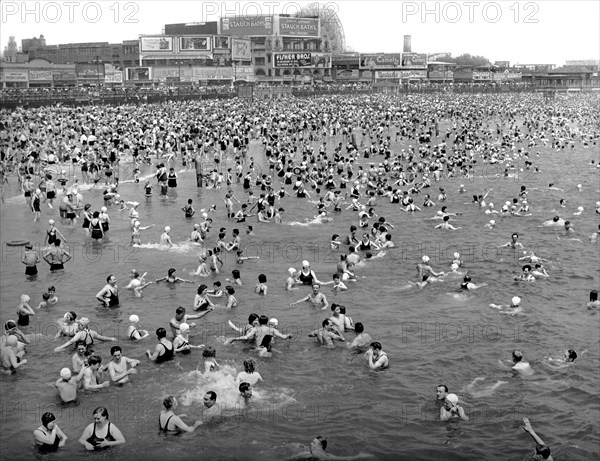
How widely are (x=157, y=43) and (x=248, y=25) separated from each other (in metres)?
21.2

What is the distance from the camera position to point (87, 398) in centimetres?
1044

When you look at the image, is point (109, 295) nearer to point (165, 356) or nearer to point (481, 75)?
point (165, 356)

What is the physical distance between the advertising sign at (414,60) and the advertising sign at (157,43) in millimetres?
39262

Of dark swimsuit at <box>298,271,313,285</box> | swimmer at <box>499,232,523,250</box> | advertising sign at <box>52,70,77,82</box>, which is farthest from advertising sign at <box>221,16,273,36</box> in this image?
dark swimsuit at <box>298,271,313,285</box>

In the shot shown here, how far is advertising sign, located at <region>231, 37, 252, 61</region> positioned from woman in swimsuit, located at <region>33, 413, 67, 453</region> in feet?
282

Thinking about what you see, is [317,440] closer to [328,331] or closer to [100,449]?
[100,449]

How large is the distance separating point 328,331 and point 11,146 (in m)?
26.9

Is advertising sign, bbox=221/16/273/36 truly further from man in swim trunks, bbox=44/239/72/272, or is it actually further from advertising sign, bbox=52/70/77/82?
man in swim trunks, bbox=44/239/72/272

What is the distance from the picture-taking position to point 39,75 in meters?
70.4

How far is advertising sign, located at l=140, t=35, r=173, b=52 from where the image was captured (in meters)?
87.2

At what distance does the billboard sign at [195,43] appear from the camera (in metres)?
87.8

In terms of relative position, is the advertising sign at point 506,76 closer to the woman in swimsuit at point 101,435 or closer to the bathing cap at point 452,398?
the bathing cap at point 452,398

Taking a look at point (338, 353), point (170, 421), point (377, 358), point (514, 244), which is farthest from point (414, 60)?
point (170, 421)

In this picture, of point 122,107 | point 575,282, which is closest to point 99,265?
point 575,282
